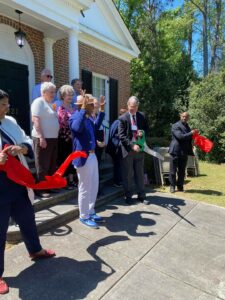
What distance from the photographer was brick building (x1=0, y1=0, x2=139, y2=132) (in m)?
5.95

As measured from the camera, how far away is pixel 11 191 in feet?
8.48

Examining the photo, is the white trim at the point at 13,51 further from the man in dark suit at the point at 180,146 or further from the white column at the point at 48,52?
the man in dark suit at the point at 180,146

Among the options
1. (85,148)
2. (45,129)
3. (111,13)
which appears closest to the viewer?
(85,148)

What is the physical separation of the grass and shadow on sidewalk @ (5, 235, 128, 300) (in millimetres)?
3137

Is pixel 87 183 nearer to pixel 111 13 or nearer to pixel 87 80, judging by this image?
pixel 87 80

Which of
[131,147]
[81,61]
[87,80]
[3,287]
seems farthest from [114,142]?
[81,61]

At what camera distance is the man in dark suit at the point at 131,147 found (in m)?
4.82

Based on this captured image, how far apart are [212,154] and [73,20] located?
7400 mm

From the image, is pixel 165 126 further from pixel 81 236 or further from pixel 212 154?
pixel 81 236

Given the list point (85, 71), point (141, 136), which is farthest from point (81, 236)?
point (85, 71)

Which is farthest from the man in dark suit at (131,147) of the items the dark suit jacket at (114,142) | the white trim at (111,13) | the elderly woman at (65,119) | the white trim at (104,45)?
the white trim at (111,13)

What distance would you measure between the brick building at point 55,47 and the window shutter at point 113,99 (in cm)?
4

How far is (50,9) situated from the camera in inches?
226

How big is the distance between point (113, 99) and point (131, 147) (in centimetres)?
541
